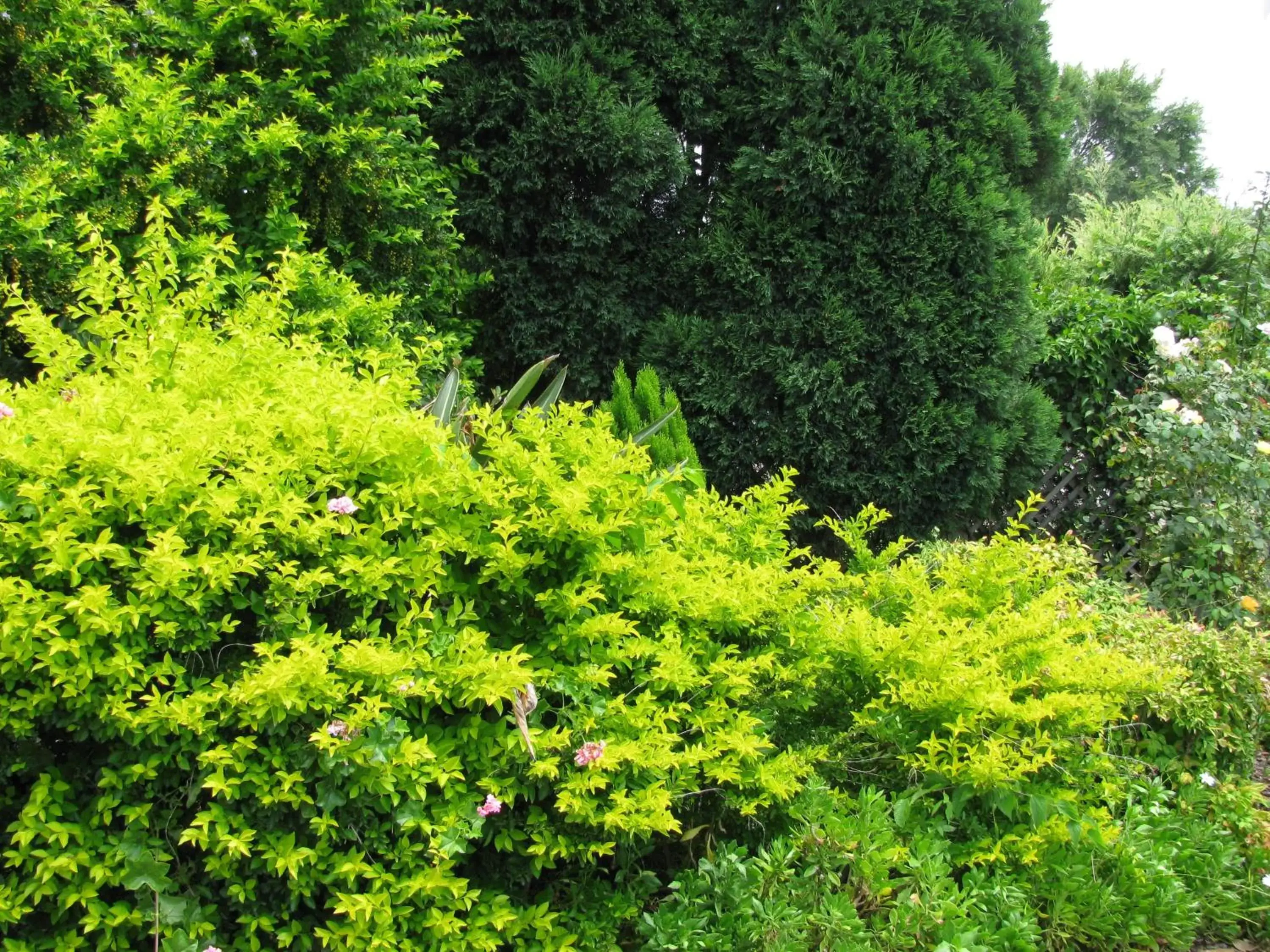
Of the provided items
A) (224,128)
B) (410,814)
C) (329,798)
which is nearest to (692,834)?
(410,814)

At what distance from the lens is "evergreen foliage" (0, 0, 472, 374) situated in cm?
341

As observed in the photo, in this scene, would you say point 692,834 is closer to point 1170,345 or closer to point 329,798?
point 329,798

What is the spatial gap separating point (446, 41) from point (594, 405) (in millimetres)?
1923

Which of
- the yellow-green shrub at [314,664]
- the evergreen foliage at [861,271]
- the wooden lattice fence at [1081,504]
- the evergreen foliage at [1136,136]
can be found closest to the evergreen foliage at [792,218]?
the evergreen foliage at [861,271]

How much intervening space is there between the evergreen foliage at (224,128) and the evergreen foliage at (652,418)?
1.05 meters

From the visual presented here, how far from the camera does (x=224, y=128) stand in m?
3.64

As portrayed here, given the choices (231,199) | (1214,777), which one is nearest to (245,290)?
(231,199)

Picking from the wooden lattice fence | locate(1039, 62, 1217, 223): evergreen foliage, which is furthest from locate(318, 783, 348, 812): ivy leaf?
locate(1039, 62, 1217, 223): evergreen foliage

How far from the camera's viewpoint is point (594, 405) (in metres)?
5.15

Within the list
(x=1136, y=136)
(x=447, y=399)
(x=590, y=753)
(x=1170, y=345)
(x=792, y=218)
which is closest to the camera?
(x=590, y=753)

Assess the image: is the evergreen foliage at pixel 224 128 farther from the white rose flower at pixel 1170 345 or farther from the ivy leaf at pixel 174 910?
the white rose flower at pixel 1170 345

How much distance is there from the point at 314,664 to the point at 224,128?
2737 millimetres

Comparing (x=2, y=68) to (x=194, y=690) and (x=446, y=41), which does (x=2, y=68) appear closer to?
(x=446, y=41)

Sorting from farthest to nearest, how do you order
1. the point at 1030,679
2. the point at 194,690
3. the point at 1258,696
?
the point at 1258,696, the point at 1030,679, the point at 194,690
